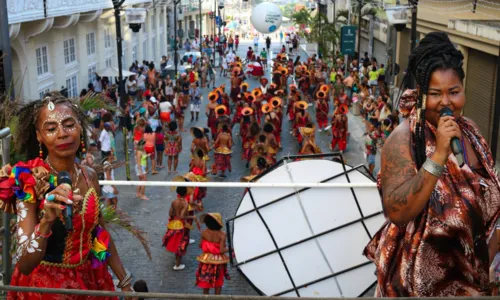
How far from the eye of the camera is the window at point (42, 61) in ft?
70.8

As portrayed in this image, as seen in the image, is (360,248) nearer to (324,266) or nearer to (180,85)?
(324,266)

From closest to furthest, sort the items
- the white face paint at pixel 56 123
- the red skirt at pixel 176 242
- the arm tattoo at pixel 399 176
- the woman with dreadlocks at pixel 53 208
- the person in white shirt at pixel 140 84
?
the arm tattoo at pixel 399 176, the woman with dreadlocks at pixel 53 208, the white face paint at pixel 56 123, the red skirt at pixel 176 242, the person in white shirt at pixel 140 84

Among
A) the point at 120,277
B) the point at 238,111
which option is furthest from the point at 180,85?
the point at 120,277

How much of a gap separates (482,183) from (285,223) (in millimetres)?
3628

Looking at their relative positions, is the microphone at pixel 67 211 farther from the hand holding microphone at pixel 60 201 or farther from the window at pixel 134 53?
the window at pixel 134 53

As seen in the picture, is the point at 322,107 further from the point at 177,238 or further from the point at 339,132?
the point at 177,238

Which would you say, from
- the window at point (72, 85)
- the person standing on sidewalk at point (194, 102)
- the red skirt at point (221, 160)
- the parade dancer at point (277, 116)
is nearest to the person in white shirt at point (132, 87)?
the window at point (72, 85)

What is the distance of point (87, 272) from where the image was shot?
3900 mm

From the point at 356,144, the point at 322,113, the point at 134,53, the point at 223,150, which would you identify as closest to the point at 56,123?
the point at 223,150

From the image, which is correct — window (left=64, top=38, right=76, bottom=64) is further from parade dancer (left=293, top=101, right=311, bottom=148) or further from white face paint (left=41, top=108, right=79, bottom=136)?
white face paint (left=41, top=108, right=79, bottom=136)

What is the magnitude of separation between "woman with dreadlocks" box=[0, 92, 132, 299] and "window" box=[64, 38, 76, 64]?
21717 mm

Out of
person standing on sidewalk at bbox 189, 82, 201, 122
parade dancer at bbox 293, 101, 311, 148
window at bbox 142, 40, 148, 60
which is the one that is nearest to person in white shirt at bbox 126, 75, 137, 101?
person standing on sidewalk at bbox 189, 82, 201, 122

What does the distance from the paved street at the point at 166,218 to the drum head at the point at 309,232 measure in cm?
211

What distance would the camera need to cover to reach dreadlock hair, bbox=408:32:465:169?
314 cm
